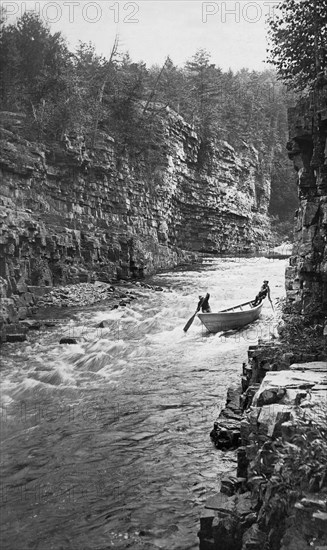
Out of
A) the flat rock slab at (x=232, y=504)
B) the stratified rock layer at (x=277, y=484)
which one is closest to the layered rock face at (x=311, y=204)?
the stratified rock layer at (x=277, y=484)

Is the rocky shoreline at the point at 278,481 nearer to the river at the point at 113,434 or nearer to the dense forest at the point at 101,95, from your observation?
the river at the point at 113,434

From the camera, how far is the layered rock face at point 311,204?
12305 millimetres

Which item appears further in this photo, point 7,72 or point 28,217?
point 7,72

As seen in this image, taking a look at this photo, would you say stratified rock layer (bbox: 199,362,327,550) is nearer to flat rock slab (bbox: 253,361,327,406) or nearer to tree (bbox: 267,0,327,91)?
flat rock slab (bbox: 253,361,327,406)

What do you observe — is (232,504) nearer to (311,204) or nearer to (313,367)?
Result: (313,367)

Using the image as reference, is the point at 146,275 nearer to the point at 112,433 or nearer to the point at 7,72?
the point at 7,72

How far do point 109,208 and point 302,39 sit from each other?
2373 cm

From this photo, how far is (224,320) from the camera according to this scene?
18328 mm

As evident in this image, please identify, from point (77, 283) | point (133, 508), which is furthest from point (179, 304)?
point (133, 508)

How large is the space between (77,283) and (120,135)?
760 inches

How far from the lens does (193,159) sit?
50.9 m

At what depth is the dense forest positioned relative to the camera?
116ft

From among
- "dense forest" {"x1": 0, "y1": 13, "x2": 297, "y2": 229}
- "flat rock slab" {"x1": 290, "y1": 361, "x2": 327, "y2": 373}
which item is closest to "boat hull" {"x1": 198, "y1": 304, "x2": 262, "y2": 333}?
"flat rock slab" {"x1": 290, "y1": 361, "x2": 327, "y2": 373}

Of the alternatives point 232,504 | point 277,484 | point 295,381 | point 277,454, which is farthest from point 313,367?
point 277,484
